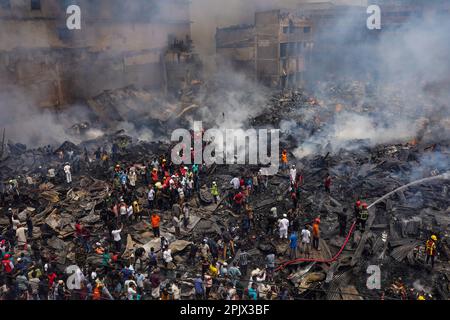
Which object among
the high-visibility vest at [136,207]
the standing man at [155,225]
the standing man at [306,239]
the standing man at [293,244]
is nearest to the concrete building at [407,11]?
the standing man at [306,239]

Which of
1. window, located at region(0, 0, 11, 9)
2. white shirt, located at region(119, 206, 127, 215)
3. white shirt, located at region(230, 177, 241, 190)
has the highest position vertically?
window, located at region(0, 0, 11, 9)

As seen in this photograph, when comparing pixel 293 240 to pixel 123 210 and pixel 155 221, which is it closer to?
pixel 155 221

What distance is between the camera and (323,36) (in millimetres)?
38094

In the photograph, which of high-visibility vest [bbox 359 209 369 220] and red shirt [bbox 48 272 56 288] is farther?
high-visibility vest [bbox 359 209 369 220]

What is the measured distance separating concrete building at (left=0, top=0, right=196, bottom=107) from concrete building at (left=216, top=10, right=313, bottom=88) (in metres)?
4.24

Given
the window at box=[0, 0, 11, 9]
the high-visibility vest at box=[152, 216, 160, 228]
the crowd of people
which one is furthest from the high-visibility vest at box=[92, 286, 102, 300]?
the window at box=[0, 0, 11, 9]

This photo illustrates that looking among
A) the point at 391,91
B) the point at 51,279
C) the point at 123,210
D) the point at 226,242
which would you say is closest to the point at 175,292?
the point at 226,242

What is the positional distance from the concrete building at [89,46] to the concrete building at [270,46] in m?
4.24

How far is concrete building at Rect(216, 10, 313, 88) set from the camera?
3372 centimetres

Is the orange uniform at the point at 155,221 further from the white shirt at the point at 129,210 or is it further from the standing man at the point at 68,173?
the standing man at the point at 68,173

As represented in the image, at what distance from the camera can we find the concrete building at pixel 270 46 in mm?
33719

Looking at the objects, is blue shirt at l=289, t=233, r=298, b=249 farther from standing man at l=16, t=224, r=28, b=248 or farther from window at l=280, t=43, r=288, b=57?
window at l=280, t=43, r=288, b=57
